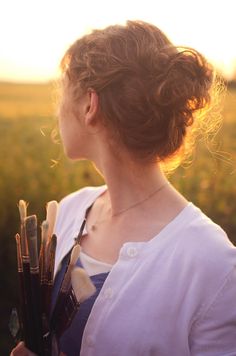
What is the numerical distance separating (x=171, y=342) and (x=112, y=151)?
0.64 meters

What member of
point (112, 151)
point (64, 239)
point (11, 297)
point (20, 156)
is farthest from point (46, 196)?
point (112, 151)

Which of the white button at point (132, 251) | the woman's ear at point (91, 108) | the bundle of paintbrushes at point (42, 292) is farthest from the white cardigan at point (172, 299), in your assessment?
the woman's ear at point (91, 108)

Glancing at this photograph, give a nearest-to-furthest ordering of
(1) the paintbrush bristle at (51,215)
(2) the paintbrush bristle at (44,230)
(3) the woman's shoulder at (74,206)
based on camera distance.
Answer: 1. (2) the paintbrush bristle at (44,230)
2. (1) the paintbrush bristle at (51,215)
3. (3) the woman's shoulder at (74,206)

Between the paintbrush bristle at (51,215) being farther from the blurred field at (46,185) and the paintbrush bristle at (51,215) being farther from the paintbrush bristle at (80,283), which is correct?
the blurred field at (46,185)

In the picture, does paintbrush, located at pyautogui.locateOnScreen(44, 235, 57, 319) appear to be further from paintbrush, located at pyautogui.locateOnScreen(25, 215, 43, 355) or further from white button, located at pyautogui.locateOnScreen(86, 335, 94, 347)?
white button, located at pyautogui.locateOnScreen(86, 335, 94, 347)

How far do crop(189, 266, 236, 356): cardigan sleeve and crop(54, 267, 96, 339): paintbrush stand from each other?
0.35 meters

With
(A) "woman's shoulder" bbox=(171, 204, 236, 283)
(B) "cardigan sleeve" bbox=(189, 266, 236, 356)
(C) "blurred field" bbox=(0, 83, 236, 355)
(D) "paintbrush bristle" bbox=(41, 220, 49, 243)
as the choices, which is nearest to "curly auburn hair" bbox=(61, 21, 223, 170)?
(A) "woman's shoulder" bbox=(171, 204, 236, 283)

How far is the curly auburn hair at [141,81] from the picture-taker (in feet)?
5.66

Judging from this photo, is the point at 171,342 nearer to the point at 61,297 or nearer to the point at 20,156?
the point at 61,297

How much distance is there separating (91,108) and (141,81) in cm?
19

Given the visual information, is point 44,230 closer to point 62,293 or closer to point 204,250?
point 62,293

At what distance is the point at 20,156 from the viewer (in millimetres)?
3375

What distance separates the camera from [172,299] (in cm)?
163

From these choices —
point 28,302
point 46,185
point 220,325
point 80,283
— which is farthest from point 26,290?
point 46,185
